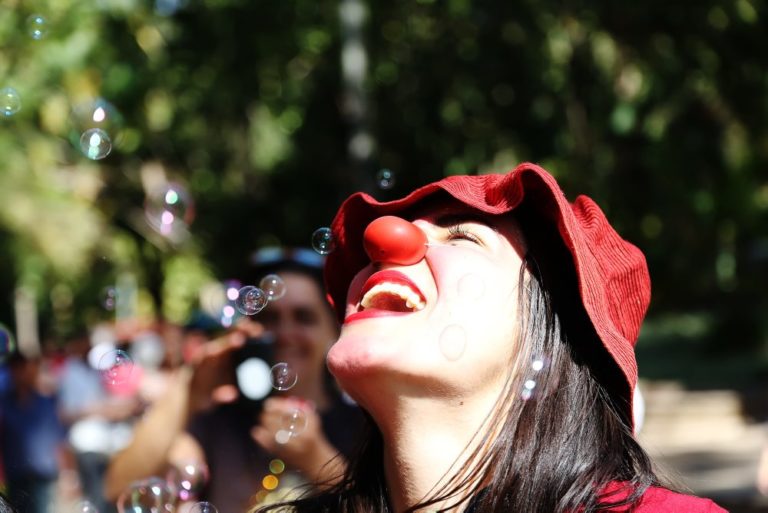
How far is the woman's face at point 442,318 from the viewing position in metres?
1.76

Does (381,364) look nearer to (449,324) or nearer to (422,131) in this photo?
(449,324)

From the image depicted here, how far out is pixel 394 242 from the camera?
1851 mm

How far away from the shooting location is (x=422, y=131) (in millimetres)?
6508

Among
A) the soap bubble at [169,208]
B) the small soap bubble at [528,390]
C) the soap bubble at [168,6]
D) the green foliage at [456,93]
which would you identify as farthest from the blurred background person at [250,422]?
the soap bubble at [168,6]

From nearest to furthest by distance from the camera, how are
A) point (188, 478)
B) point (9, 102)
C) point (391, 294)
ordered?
1. point (391, 294)
2. point (188, 478)
3. point (9, 102)

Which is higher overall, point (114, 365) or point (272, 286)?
point (272, 286)

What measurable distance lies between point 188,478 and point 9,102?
1.33 metres

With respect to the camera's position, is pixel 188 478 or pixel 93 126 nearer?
pixel 188 478

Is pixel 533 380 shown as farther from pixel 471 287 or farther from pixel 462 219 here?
pixel 462 219

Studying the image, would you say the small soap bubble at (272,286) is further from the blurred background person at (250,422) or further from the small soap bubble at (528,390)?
the small soap bubble at (528,390)

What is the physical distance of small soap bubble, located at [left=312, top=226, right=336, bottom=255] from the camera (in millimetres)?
2275

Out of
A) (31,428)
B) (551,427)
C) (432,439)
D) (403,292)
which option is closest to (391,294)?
(403,292)

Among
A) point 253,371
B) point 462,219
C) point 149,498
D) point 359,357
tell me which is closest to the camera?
point 359,357

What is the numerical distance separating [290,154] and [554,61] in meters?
2.45
